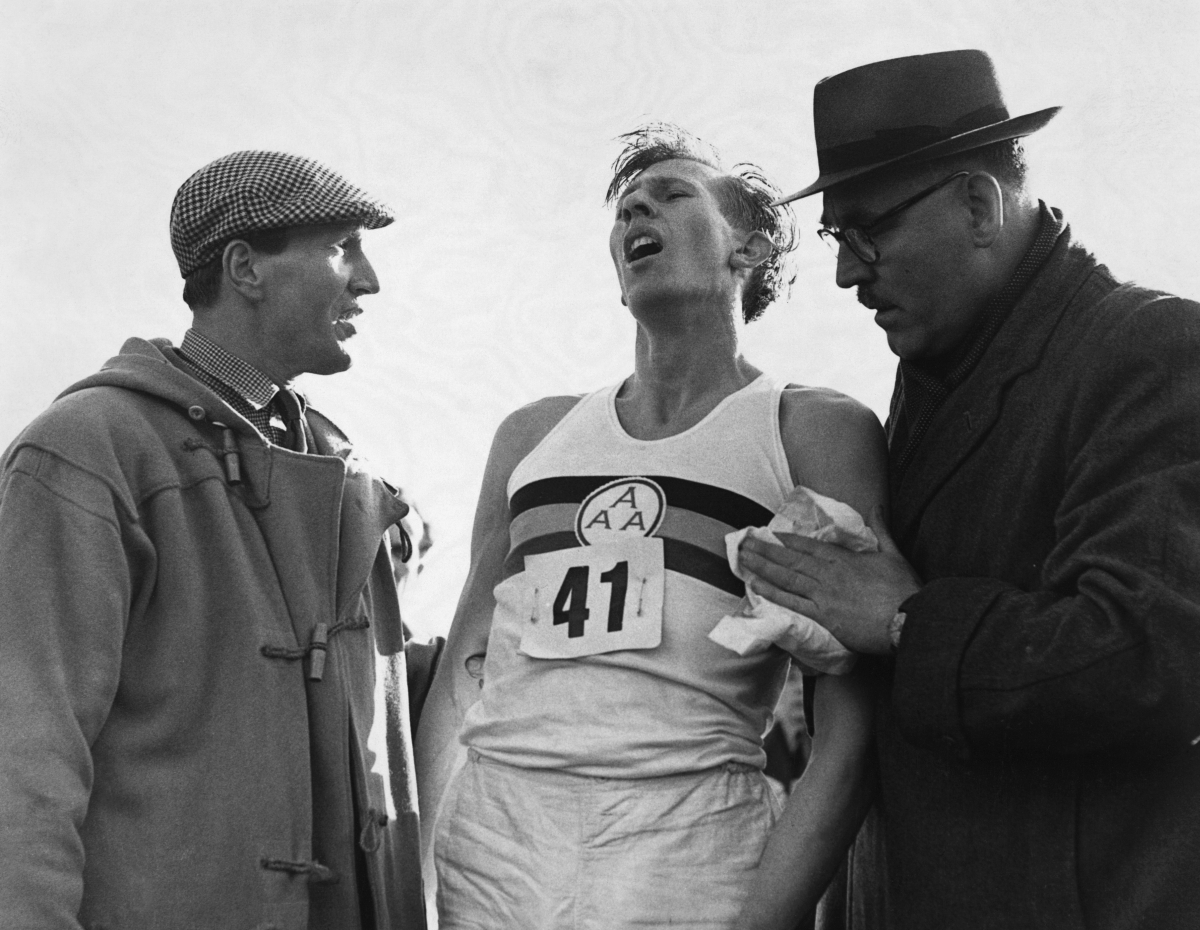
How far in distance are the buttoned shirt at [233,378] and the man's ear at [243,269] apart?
0.12m

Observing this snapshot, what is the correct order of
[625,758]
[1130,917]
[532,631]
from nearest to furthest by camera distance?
[1130,917], [625,758], [532,631]

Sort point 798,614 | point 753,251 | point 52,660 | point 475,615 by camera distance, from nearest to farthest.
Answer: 1. point 52,660
2. point 798,614
3. point 475,615
4. point 753,251

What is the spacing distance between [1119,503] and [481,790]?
127cm

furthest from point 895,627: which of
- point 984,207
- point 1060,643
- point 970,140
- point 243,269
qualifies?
point 243,269

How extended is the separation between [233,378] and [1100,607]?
1678 mm

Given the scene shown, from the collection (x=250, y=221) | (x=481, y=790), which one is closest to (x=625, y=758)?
(x=481, y=790)

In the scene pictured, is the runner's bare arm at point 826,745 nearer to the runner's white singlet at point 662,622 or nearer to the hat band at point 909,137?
the runner's white singlet at point 662,622

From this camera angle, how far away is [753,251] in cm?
344

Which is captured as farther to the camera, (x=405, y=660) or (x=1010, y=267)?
(x=405, y=660)

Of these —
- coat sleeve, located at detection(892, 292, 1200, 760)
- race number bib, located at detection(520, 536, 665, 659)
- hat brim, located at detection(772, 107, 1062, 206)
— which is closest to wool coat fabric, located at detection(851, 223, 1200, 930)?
coat sleeve, located at detection(892, 292, 1200, 760)

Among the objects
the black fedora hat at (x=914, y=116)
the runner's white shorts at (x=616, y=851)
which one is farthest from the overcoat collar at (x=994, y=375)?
the runner's white shorts at (x=616, y=851)

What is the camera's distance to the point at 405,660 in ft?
11.1

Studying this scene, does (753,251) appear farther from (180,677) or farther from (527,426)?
(180,677)

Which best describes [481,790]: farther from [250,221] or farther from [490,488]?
[250,221]
